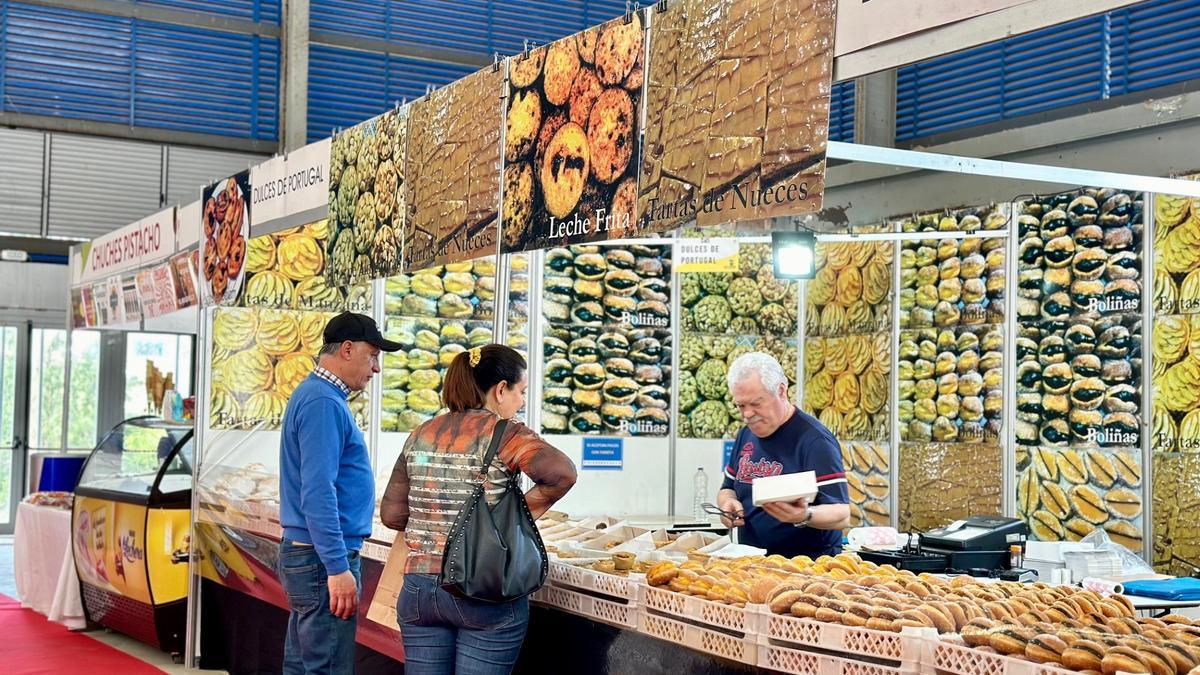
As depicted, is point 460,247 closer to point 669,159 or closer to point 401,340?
point 669,159

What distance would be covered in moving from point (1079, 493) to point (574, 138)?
15.1 ft

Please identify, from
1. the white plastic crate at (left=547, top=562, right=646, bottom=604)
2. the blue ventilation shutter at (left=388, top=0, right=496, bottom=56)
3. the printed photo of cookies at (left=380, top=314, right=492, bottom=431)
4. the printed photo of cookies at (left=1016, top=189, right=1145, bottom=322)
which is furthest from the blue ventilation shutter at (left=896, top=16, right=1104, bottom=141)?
the white plastic crate at (left=547, top=562, right=646, bottom=604)

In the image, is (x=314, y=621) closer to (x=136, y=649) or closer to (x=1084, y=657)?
(x=1084, y=657)

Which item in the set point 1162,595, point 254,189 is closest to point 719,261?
point 254,189

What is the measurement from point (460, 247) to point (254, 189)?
2.40 meters

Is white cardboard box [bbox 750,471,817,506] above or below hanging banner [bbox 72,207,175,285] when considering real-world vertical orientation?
below

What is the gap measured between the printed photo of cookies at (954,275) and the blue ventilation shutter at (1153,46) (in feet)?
5.28

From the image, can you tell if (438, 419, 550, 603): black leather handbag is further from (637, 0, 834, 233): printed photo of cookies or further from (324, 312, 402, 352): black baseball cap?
(324, 312, 402, 352): black baseball cap

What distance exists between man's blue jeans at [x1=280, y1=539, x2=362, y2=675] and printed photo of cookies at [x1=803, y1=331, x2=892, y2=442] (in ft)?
17.3

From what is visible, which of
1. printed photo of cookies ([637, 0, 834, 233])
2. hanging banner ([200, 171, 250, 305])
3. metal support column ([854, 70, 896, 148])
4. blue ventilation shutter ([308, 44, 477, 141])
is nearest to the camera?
printed photo of cookies ([637, 0, 834, 233])

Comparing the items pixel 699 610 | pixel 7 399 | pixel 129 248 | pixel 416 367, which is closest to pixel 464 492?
pixel 699 610

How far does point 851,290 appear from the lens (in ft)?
30.3

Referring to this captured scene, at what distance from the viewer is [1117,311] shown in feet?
24.0

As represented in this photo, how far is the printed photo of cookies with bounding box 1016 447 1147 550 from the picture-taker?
726 cm
